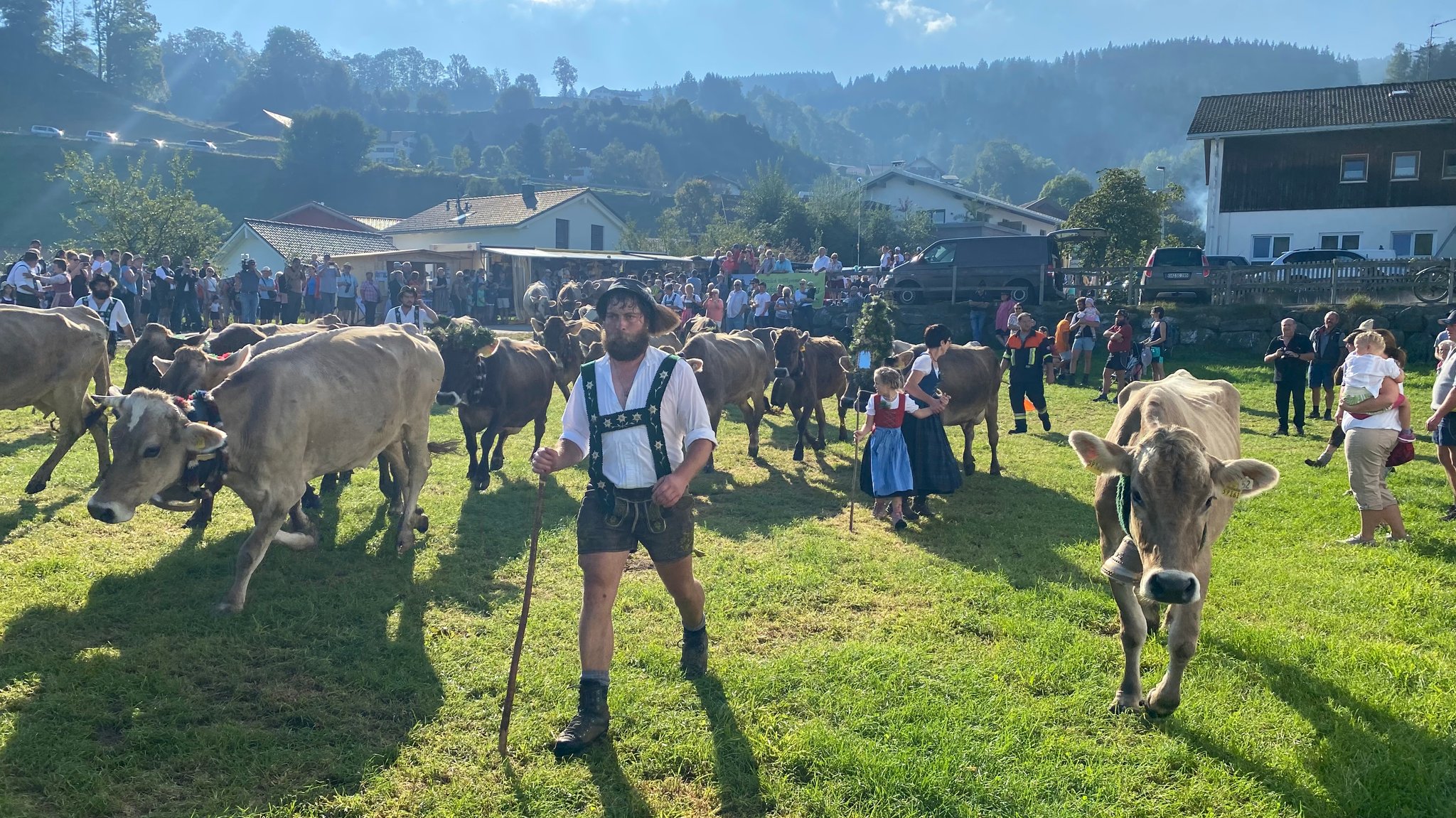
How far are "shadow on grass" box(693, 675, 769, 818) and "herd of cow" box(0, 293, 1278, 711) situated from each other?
2.01 metres

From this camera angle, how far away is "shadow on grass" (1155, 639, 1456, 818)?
4000 millimetres

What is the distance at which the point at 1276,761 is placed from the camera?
14.3 ft

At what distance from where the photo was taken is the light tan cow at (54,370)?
27.5 feet

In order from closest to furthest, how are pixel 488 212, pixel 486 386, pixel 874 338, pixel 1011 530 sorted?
pixel 1011 530 → pixel 486 386 → pixel 874 338 → pixel 488 212

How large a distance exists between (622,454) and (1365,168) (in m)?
35.5

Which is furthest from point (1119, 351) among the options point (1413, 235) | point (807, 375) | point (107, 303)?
point (1413, 235)

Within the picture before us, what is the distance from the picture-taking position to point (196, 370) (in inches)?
301

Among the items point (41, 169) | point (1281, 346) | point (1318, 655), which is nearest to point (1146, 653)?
point (1318, 655)

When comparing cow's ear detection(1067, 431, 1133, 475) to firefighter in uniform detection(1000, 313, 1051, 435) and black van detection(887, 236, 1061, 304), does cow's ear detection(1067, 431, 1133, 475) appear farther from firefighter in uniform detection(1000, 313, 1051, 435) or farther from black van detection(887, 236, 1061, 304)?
black van detection(887, 236, 1061, 304)

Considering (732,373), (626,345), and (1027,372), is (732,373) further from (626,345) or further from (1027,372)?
(626,345)

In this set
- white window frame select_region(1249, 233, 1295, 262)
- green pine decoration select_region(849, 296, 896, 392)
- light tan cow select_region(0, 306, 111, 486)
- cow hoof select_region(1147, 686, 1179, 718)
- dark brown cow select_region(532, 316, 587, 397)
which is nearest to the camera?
cow hoof select_region(1147, 686, 1179, 718)

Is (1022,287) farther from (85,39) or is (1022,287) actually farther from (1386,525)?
(85,39)

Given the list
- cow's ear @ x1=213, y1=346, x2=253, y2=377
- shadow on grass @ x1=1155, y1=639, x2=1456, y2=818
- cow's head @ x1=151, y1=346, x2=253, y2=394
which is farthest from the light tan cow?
shadow on grass @ x1=1155, y1=639, x2=1456, y2=818

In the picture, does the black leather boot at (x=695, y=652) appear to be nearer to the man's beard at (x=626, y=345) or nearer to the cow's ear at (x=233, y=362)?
the man's beard at (x=626, y=345)
